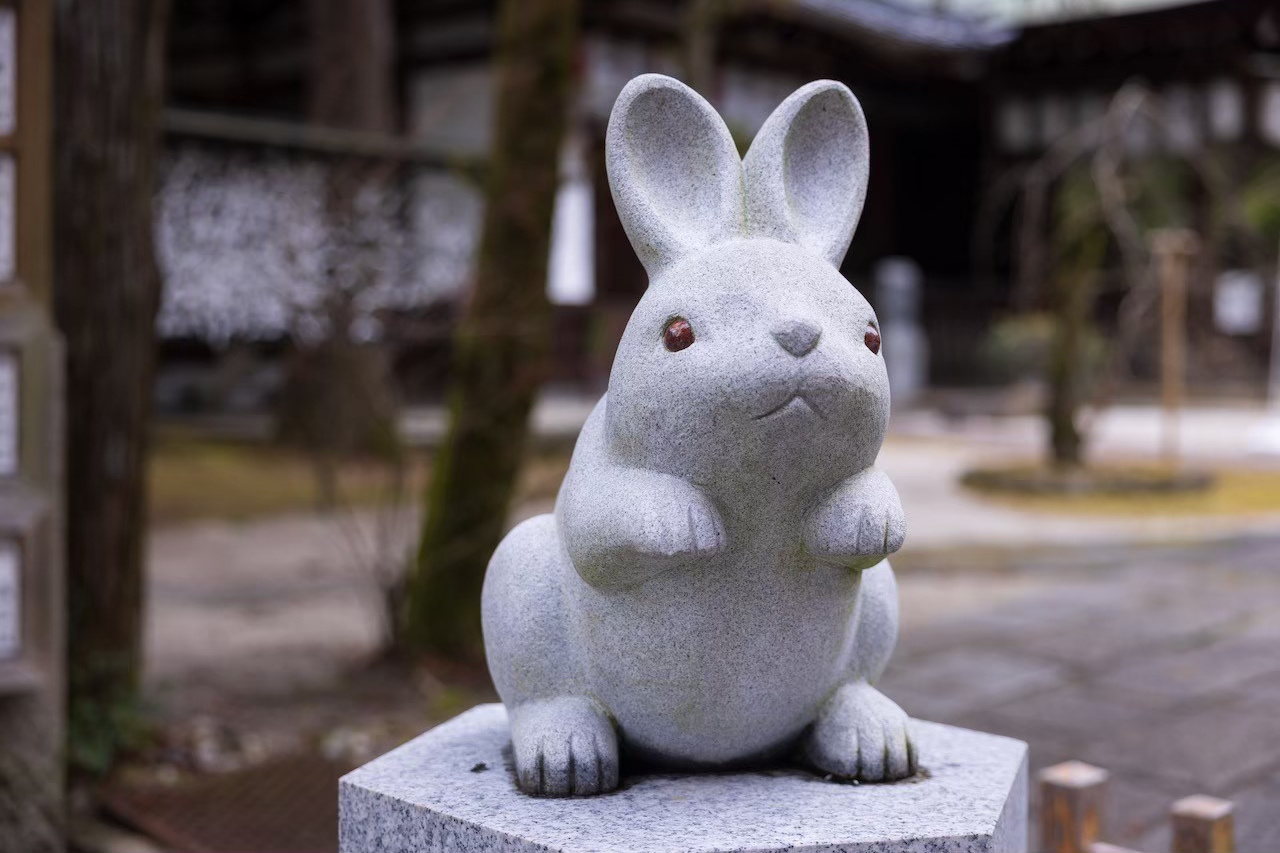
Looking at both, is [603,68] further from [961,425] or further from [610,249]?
[961,425]

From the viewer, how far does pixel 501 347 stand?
509cm

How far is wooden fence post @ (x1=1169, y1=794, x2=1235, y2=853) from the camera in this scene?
108 inches

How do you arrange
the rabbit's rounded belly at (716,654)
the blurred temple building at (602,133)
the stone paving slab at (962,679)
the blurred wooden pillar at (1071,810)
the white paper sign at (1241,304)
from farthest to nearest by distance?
the white paper sign at (1241,304)
the blurred temple building at (602,133)
the stone paving slab at (962,679)
the blurred wooden pillar at (1071,810)
the rabbit's rounded belly at (716,654)

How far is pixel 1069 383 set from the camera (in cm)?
1051

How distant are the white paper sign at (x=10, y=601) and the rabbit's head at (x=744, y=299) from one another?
2.20m

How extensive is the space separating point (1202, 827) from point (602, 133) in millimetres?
11463

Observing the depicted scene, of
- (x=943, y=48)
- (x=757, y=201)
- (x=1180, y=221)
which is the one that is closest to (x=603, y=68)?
(x=943, y=48)

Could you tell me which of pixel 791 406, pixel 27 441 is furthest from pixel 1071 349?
pixel 791 406

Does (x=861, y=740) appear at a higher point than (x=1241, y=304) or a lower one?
lower

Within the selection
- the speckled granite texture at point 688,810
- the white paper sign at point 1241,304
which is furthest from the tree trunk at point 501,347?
the white paper sign at point 1241,304

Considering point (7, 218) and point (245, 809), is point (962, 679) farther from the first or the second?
→ point (7, 218)

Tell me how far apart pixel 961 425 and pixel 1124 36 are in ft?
17.8

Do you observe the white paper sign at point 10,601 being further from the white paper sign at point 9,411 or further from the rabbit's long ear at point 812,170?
the rabbit's long ear at point 812,170

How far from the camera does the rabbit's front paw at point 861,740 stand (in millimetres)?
2232
